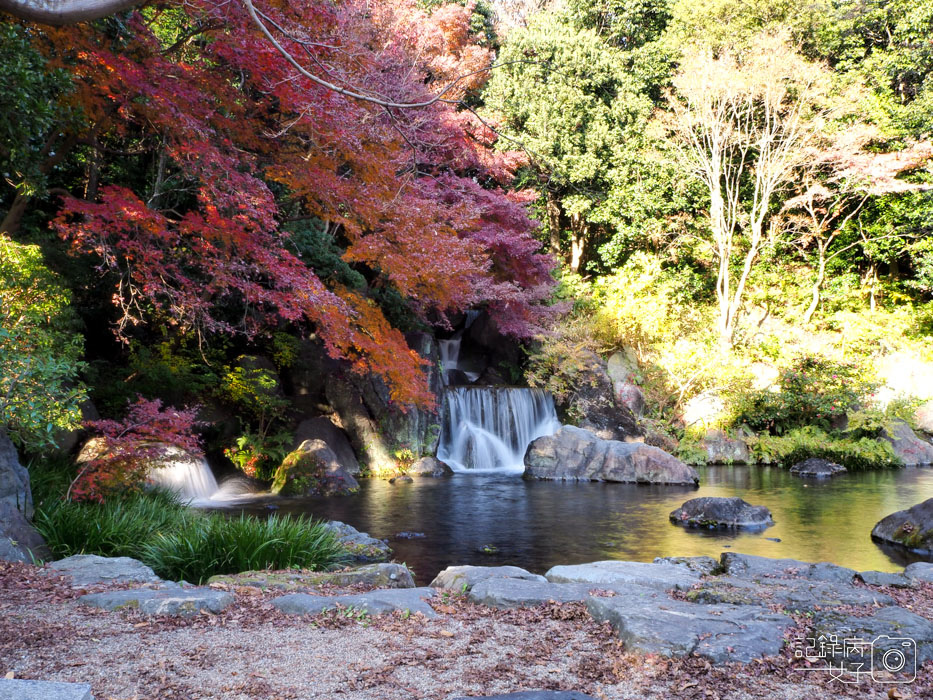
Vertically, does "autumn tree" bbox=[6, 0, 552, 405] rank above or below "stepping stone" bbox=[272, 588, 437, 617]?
above

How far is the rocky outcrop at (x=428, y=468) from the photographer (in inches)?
559

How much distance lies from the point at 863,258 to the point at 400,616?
20681 mm

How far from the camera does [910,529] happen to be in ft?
26.1

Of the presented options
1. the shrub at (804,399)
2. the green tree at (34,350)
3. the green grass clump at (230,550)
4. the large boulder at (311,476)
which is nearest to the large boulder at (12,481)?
the green tree at (34,350)

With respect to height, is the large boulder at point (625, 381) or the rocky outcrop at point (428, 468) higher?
the large boulder at point (625, 381)

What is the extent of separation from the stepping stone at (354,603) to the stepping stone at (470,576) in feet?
2.17

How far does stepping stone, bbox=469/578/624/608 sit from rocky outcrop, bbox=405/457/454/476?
9.56 meters

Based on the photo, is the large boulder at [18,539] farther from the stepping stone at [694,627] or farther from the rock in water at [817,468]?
the rock in water at [817,468]

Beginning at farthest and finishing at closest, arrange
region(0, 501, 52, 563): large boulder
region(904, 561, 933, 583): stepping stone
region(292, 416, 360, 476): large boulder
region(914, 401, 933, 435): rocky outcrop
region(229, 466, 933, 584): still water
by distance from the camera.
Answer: region(914, 401, 933, 435): rocky outcrop → region(292, 416, 360, 476): large boulder → region(229, 466, 933, 584): still water → region(904, 561, 933, 583): stepping stone → region(0, 501, 52, 563): large boulder

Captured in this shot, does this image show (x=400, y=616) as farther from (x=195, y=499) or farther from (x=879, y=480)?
(x=879, y=480)

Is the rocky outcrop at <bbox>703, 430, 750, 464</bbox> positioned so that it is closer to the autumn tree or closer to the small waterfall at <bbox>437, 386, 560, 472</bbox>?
the small waterfall at <bbox>437, 386, 560, 472</bbox>

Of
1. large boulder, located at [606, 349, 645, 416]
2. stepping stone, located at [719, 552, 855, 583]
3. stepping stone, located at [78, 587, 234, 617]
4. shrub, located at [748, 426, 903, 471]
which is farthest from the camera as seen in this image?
large boulder, located at [606, 349, 645, 416]

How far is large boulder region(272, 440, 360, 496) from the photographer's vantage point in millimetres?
11188

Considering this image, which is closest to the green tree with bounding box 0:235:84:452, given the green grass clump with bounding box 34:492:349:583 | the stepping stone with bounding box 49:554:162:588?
the green grass clump with bounding box 34:492:349:583
